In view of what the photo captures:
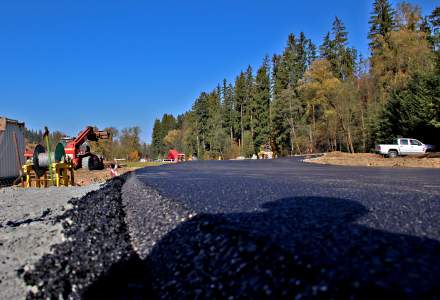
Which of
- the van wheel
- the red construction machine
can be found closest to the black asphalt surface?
the red construction machine

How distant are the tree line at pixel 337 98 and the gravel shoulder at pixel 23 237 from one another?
90.3ft

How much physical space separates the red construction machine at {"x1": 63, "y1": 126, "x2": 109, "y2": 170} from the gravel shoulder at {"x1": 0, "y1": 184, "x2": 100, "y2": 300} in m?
13.1

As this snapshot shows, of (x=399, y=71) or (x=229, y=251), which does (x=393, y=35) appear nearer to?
(x=399, y=71)

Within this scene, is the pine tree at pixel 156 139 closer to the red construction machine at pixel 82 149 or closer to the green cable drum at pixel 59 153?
the red construction machine at pixel 82 149

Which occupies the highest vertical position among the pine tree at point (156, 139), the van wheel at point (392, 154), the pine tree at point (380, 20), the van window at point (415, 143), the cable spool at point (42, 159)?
the pine tree at point (380, 20)

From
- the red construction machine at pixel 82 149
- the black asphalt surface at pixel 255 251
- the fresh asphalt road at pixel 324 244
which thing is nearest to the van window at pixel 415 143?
the red construction machine at pixel 82 149

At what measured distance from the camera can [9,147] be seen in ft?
68.1

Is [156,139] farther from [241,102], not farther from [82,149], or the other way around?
[82,149]

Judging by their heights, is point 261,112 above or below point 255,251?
above

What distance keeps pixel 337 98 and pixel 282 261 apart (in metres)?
48.0

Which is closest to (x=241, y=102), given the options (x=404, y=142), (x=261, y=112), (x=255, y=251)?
(x=261, y=112)

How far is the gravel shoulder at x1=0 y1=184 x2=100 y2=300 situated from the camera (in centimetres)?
377

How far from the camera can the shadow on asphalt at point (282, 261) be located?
1993 millimetres

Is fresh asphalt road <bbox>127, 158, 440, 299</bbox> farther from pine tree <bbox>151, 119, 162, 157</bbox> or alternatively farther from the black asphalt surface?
pine tree <bbox>151, 119, 162, 157</bbox>
